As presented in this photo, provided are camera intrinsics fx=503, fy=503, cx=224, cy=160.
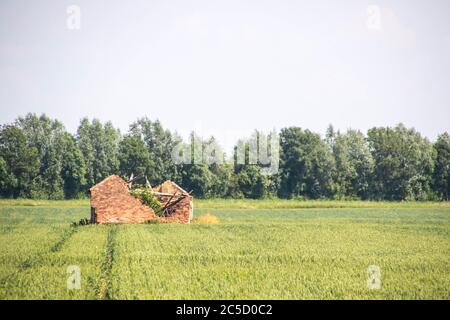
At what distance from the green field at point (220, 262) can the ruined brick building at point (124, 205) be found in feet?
7.97

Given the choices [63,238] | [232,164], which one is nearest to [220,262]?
[63,238]

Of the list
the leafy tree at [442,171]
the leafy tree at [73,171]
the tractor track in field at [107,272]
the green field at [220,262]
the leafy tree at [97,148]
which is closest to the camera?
the tractor track in field at [107,272]

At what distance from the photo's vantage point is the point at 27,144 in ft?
280

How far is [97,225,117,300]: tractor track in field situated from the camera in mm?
14047

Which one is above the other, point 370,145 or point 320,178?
point 370,145

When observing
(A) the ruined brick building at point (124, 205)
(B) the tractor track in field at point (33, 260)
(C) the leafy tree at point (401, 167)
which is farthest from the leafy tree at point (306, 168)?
(B) the tractor track in field at point (33, 260)

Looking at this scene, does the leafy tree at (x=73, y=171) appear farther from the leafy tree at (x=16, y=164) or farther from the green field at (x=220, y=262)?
the green field at (x=220, y=262)

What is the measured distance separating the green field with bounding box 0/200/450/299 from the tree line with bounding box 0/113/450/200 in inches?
1905

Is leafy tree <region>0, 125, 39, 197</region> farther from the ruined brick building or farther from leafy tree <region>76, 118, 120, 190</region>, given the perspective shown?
the ruined brick building

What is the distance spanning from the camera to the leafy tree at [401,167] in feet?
289

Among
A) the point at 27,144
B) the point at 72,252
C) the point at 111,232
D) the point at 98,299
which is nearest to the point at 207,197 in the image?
the point at 27,144
